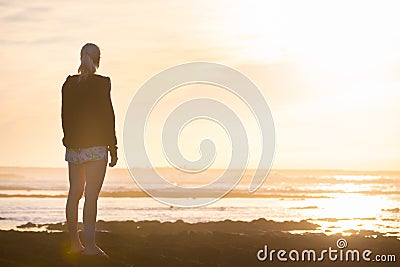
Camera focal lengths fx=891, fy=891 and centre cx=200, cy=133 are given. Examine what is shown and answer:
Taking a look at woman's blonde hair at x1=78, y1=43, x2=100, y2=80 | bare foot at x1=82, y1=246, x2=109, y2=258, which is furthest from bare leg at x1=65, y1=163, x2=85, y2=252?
woman's blonde hair at x1=78, y1=43, x2=100, y2=80

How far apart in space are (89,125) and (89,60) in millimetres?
856

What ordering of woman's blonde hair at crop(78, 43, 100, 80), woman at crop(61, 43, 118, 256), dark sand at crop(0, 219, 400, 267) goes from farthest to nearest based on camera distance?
dark sand at crop(0, 219, 400, 267)
woman at crop(61, 43, 118, 256)
woman's blonde hair at crop(78, 43, 100, 80)

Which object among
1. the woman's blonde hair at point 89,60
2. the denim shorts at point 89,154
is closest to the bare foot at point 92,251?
the denim shorts at point 89,154

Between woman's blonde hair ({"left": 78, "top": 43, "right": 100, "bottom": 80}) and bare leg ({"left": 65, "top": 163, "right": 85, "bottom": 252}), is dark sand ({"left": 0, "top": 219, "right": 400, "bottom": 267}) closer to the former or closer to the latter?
bare leg ({"left": 65, "top": 163, "right": 85, "bottom": 252})

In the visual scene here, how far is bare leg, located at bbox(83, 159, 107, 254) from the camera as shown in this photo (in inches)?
466

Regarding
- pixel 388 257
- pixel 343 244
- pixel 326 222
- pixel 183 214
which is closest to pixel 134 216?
pixel 183 214

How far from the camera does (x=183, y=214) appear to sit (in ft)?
149

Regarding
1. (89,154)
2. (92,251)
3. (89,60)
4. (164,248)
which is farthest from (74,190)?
(164,248)

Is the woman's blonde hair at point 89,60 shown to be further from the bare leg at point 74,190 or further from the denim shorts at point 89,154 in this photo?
the bare leg at point 74,190

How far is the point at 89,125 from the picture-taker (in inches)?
463

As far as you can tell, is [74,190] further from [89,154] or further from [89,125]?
[89,125]

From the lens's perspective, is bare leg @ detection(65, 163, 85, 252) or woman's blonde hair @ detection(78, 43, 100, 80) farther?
bare leg @ detection(65, 163, 85, 252)

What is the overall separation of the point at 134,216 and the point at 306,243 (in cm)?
1904

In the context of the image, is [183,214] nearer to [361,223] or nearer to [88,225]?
[361,223]
